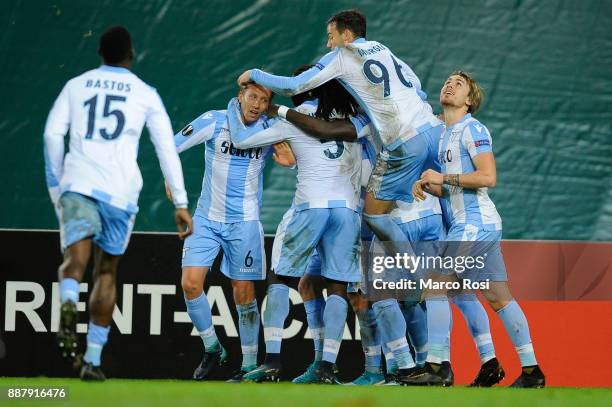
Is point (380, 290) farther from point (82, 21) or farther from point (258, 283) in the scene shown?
point (82, 21)

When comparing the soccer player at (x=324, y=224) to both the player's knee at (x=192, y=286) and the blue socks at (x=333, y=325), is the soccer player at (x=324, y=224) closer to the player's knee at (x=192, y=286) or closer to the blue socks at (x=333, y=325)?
the blue socks at (x=333, y=325)

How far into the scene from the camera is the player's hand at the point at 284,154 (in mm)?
6732

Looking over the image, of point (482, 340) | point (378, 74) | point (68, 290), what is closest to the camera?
point (68, 290)

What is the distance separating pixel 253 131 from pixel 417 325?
161 cm

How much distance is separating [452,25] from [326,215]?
3048 millimetres

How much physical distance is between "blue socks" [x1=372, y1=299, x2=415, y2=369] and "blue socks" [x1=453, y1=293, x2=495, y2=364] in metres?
0.37

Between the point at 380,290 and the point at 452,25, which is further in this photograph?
the point at 452,25

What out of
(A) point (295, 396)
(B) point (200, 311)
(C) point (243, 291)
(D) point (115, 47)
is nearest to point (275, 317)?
(C) point (243, 291)

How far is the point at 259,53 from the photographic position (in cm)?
860

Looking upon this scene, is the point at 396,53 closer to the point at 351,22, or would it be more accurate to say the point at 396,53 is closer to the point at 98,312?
the point at 351,22

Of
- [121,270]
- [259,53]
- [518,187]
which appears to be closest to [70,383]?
[121,270]

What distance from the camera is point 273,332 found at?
21.6ft

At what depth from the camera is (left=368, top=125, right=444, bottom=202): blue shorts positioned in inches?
254

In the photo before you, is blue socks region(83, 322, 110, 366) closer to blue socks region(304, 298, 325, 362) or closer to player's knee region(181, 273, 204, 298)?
player's knee region(181, 273, 204, 298)
